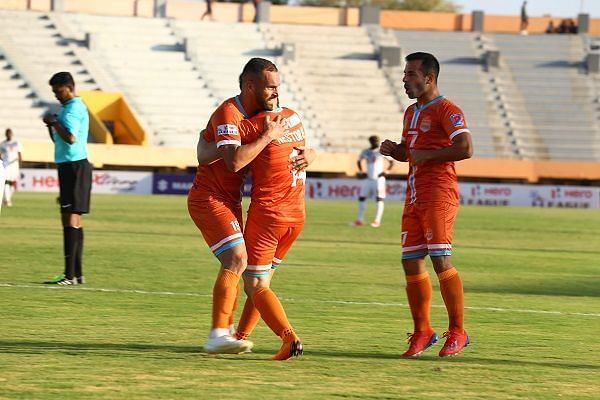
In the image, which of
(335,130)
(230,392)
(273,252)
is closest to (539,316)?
(273,252)

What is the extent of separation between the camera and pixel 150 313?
1248 centimetres

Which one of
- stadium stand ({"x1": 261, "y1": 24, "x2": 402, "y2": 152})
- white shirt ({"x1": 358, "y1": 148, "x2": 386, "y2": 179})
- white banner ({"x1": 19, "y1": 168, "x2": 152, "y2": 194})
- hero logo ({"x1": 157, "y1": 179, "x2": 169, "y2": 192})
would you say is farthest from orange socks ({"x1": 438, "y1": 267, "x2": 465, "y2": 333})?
stadium stand ({"x1": 261, "y1": 24, "x2": 402, "y2": 152})

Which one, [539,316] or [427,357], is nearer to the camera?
[427,357]

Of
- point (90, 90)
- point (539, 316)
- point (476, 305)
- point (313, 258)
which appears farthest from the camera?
point (90, 90)

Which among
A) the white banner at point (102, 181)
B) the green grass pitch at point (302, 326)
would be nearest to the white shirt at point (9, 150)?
the green grass pitch at point (302, 326)

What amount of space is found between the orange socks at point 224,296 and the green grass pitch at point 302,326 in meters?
0.27

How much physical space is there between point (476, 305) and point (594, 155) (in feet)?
160

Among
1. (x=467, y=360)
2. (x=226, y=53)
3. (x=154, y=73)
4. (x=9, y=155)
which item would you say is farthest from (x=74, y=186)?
(x=226, y=53)

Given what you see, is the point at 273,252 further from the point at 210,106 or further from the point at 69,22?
the point at 69,22

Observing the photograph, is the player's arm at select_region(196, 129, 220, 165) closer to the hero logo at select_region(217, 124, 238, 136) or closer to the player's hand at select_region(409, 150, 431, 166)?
the hero logo at select_region(217, 124, 238, 136)

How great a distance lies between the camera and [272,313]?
943 cm

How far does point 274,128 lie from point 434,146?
1.56 m

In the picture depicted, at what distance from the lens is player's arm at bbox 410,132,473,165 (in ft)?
33.1

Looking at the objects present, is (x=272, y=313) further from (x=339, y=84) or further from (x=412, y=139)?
(x=339, y=84)
